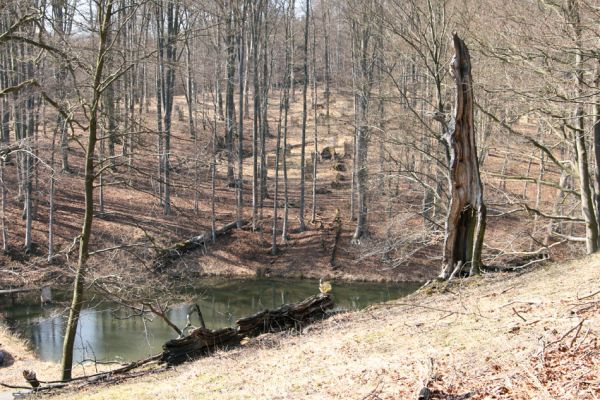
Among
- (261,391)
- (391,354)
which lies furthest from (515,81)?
(261,391)

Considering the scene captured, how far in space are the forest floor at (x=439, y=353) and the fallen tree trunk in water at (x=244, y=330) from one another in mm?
496

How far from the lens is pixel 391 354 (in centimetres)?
641

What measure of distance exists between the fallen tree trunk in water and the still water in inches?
122

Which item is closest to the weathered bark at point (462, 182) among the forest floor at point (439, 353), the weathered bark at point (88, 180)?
the forest floor at point (439, 353)

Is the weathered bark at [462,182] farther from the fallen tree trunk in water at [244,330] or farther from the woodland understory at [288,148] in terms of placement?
the fallen tree trunk in water at [244,330]

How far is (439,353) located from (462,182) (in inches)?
208

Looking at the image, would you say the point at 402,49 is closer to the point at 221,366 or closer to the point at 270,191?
the point at 221,366

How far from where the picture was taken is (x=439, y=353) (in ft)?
19.4

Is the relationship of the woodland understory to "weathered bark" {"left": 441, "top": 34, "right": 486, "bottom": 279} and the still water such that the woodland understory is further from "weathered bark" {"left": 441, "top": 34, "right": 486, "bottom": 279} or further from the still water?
the still water

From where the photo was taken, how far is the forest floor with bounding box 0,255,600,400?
15.2ft

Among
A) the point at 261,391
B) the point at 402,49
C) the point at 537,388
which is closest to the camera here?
the point at 537,388

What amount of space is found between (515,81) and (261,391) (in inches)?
388

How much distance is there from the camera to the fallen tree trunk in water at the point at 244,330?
9.77 meters

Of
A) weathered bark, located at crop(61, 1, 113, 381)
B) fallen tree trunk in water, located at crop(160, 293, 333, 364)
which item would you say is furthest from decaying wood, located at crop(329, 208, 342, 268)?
weathered bark, located at crop(61, 1, 113, 381)
